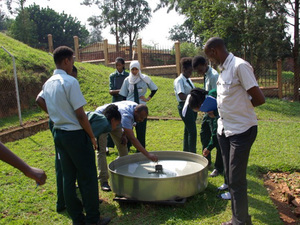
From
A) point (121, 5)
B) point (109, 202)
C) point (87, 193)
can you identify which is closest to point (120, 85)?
point (109, 202)

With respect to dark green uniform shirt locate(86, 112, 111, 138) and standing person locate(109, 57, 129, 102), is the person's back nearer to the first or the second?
dark green uniform shirt locate(86, 112, 111, 138)

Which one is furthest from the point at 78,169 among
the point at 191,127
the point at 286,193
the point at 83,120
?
the point at 286,193

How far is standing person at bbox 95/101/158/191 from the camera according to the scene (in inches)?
169

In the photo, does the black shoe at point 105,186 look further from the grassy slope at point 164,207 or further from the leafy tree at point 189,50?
the leafy tree at point 189,50

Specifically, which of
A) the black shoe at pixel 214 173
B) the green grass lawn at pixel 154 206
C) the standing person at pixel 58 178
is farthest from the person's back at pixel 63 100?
the black shoe at pixel 214 173

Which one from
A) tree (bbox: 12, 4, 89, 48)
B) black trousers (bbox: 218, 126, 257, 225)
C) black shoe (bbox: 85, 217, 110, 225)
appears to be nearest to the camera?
black trousers (bbox: 218, 126, 257, 225)

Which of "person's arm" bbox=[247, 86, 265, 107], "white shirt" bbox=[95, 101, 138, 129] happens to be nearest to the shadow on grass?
"white shirt" bbox=[95, 101, 138, 129]

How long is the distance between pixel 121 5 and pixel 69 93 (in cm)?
2464

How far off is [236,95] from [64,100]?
1.74 meters

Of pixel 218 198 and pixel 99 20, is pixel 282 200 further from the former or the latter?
pixel 99 20

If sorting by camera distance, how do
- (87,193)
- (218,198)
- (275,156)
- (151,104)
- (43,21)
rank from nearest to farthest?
(87,193) → (218,198) → (275,156) → (151,104) → (43,21)

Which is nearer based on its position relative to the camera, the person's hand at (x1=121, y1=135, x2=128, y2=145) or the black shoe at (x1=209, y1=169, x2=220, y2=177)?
the person's hand at (x1=121, y1=135, x2=128, y2=145)

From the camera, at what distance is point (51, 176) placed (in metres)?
5.34

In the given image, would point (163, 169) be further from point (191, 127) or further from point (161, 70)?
point (161, 70)
